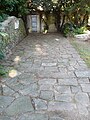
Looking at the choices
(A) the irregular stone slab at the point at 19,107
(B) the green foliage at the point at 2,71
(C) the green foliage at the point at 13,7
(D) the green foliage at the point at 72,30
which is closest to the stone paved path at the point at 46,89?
(A) the irregular stone slab at the point at 19,107

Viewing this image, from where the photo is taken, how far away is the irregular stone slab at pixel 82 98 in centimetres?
286

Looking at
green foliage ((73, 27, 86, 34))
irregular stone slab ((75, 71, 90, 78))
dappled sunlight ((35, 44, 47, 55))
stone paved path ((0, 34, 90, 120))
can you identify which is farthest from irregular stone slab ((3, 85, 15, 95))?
green foliage ((73, 27, 86, 34))

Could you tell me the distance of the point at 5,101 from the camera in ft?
9.50

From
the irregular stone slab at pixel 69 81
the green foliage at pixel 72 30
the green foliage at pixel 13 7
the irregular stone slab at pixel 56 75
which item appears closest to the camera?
the irregular stone slab at pixel 69 81

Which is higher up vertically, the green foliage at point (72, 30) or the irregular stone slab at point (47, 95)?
the irregular stone slab at point (47, 95)

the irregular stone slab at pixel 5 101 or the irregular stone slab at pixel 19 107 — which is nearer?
the irregular stone slab at pixel 19 107

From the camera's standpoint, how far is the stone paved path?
260 centimetres

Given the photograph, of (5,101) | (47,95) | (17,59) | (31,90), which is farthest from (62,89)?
(17,59)

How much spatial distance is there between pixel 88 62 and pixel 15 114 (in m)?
2.77

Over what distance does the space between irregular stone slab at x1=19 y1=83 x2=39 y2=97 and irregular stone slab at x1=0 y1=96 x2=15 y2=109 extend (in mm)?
264

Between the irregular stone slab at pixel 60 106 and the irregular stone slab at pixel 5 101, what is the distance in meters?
0.61

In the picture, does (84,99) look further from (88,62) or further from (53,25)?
(53,25)

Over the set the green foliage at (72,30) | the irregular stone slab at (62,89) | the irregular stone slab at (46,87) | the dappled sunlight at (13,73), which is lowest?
the green foliage at (72,30)

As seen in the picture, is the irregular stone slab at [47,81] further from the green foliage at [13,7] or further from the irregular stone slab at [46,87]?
the green foliage at [13,7]
